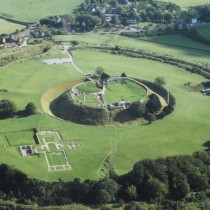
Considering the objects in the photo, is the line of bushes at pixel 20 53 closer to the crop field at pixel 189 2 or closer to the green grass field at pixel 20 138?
the green grass field at pixel 20 138

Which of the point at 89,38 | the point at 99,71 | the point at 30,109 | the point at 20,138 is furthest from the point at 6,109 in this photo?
the point at 89,38

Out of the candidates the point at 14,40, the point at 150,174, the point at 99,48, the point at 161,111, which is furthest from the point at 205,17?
the point at 150,174

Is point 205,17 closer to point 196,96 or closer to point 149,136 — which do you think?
point 196,96

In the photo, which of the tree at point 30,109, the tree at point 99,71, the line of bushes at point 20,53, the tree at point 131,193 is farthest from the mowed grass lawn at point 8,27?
the tree at point 131,193

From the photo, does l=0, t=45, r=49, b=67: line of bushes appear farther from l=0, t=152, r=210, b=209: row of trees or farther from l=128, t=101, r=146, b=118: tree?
l=0, t=152, r=210, b=209: row of trees

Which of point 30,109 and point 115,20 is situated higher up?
point 30,109

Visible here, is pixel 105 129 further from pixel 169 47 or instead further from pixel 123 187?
pixel 169 47
